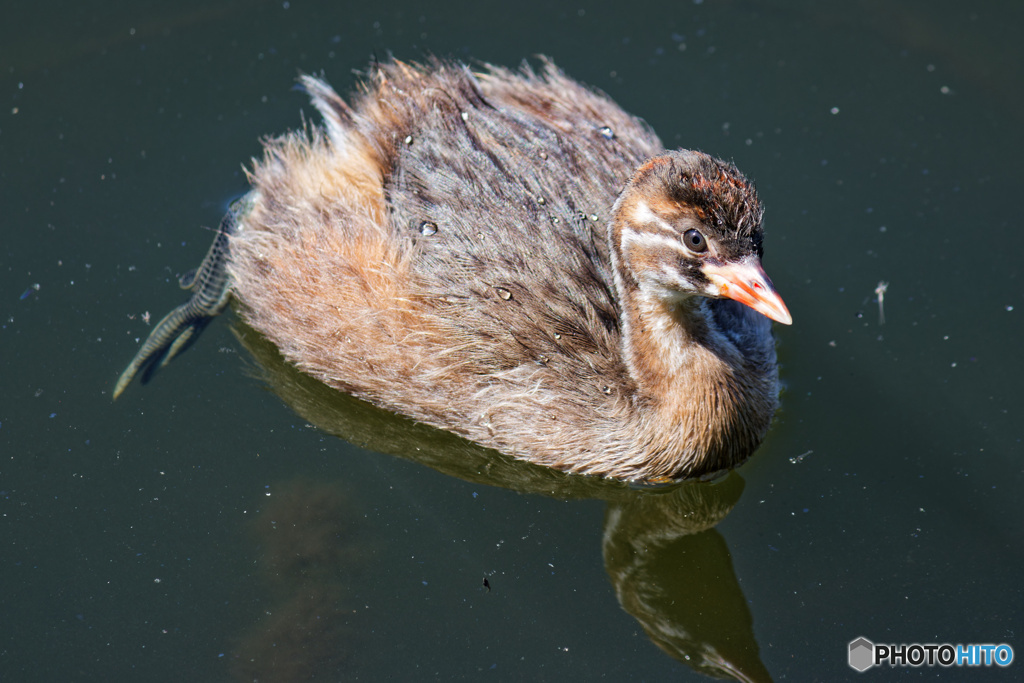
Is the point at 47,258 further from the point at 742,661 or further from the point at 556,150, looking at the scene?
the point at 742,661

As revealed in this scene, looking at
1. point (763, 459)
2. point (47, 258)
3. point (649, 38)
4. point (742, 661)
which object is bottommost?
point (742, 661)

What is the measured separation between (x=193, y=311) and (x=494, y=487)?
1.60 meters

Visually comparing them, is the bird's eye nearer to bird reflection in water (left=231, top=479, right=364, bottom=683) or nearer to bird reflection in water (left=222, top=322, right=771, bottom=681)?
bird reflection in water (left=222, top=322, right=771, bottom=681)

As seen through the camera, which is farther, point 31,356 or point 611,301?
point 31,356

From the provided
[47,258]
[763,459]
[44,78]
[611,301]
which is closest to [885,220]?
[763,459]

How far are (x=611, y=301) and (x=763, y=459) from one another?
3.29 feet

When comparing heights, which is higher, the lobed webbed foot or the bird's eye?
the bird's eye

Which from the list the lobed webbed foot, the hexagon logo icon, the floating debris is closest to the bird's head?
the hexagon logo icon

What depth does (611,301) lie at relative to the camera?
170 inches

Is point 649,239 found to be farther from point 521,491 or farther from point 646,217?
point 521,491

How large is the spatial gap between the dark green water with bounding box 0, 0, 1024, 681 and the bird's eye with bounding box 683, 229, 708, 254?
119 centimetres

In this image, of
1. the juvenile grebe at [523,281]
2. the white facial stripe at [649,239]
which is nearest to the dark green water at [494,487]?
the juvenile grebe at [523,281]

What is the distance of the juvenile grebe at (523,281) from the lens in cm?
408

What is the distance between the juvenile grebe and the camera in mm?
4078
